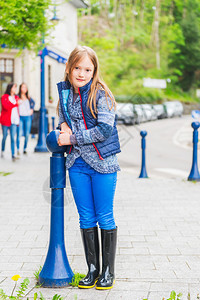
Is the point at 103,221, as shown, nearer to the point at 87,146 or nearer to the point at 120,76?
the point at 87,146

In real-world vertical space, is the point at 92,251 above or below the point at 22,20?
below

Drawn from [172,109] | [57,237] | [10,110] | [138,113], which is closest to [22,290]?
[57,237]

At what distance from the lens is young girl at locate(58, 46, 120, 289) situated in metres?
3.55

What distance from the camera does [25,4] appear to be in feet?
30.4

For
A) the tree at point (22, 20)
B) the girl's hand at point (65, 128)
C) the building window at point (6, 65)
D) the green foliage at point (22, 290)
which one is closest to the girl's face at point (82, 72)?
the girl's hand at point (65, 128)

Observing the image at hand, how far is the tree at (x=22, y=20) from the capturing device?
896cm

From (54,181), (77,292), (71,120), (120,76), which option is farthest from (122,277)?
(120,76)

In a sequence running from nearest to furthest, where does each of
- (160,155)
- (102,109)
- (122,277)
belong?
(102,109)
(122,277)
(160,155)

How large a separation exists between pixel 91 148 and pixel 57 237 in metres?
0.70

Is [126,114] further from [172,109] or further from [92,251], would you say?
[92,251]

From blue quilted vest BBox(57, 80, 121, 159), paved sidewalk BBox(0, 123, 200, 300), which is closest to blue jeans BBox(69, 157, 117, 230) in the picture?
blue quilted vest BBox(57, 80, 121, 159)

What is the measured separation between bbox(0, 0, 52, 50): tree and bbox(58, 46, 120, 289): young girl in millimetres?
5399

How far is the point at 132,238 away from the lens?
16.8ft

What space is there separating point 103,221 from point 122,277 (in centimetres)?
51
